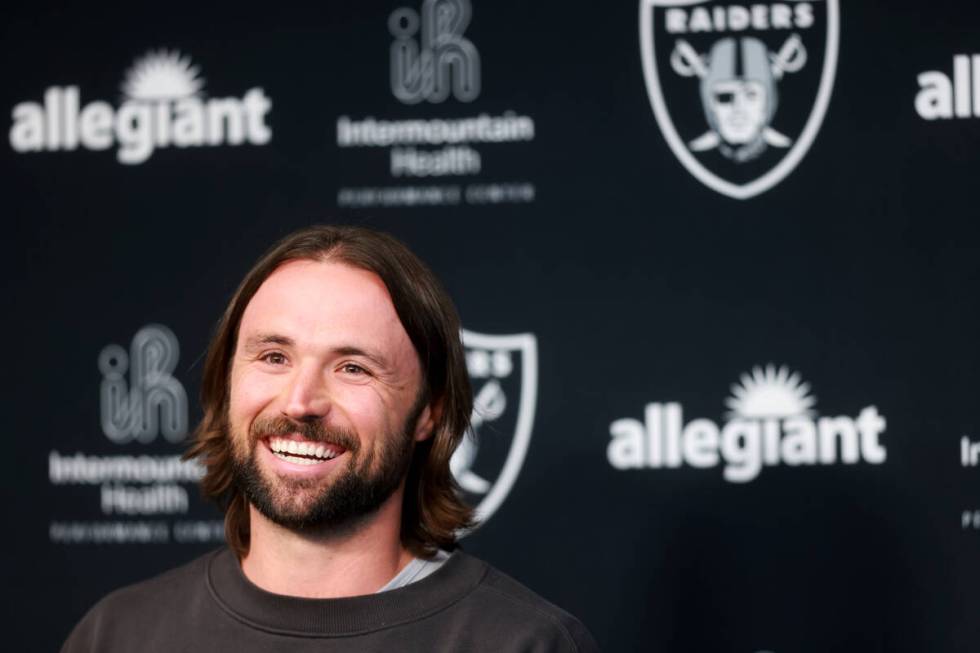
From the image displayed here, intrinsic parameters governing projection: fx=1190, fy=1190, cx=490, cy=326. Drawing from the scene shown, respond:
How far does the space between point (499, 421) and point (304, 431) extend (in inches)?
47.1

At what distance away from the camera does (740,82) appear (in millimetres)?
2893

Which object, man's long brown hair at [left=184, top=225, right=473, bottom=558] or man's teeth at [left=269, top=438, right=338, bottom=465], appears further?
man's long brown hair at [left=184, top=225, right=473, bottom=558]

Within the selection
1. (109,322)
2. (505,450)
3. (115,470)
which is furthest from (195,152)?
(505,450)

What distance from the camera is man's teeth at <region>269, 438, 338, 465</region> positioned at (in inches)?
70.7

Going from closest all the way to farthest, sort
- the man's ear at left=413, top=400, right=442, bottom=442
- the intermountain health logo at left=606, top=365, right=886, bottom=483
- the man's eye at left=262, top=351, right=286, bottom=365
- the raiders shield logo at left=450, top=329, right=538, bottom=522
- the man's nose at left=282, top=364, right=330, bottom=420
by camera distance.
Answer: the man's nose at left=282, top=364, right=330, bottom=420 → the man's eye at left=262, top=351, right=286, bottom=365 → the man's ear at left=413, top=400, right=442, bottom=442 → the intermountain health logo at left=606, top=365, right=886, bottom=483 → the raiders shield logo at left=450, top=329, right=538, bottom=522

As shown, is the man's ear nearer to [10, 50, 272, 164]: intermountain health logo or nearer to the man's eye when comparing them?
the man's eye

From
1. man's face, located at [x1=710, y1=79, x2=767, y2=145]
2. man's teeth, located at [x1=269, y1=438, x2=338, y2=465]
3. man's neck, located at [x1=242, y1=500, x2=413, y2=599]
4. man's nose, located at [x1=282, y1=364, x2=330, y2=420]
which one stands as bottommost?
man's neck, located at [x1=242, y1=500, x2=413, y2=599]

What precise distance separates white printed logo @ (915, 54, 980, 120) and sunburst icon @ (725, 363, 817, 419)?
0.71 metres

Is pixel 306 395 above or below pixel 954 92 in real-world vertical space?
below

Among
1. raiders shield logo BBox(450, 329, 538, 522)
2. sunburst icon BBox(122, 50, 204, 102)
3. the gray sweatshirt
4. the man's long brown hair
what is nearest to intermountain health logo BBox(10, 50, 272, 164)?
sunburst icon BBox(122, 50, 204, 102)

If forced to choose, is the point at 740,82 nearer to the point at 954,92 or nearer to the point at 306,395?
the point at 954,92

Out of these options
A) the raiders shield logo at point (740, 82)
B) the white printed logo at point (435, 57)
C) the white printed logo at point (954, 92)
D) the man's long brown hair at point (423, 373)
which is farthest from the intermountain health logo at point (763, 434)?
the white printed logo at point (435, 57)

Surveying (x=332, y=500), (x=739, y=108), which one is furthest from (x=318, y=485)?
(x=739, y=108)

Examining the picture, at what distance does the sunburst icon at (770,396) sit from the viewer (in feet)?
9.22
